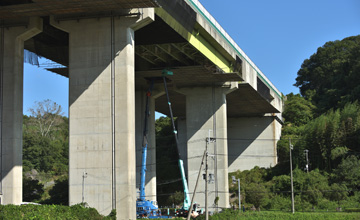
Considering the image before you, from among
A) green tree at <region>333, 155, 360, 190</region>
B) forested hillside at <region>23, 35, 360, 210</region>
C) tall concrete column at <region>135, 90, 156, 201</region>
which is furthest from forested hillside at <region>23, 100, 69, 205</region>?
green tree at <region>333, 155, 360, 190</region>

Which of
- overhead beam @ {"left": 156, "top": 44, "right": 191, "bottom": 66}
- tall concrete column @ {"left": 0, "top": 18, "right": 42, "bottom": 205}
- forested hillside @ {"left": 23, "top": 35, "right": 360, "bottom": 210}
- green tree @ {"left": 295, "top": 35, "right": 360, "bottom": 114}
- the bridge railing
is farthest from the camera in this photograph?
green tree @ {"left": 295, "top": 35, "right": 360, "bottom": 114}

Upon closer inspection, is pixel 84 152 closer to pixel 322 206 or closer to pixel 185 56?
pixel 185 56

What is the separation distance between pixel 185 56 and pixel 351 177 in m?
27.2

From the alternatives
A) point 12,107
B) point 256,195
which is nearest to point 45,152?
point 256,195

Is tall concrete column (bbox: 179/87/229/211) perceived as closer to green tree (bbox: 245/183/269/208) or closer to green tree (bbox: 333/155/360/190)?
green tree (bbox: 245/183/269/208)

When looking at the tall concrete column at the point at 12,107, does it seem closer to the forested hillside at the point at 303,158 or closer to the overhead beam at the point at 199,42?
the overhead beam at the point at 199,42

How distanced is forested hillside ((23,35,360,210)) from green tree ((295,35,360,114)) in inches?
6.4

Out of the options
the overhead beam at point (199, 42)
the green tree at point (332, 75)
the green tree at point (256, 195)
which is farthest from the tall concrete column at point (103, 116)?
the green tree at point (332, 75)

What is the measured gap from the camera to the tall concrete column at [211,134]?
205 feet

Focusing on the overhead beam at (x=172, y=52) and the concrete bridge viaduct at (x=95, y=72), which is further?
the overhead beam at (x=172, y=52)

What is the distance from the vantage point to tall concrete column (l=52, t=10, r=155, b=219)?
3566 cm

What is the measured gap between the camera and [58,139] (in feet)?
396

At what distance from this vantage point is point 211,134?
62719mm

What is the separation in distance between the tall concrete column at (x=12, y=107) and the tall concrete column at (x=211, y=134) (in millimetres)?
27364
